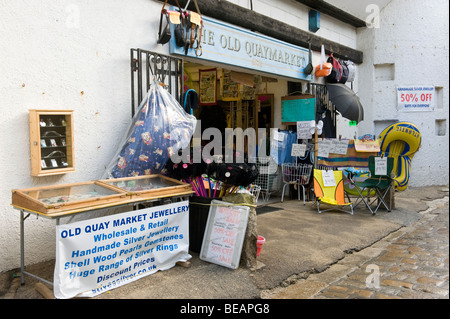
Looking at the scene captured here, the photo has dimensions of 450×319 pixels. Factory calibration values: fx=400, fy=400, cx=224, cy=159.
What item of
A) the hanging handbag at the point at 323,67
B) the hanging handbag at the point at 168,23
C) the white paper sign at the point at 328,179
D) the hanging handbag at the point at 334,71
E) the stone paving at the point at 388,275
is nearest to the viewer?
the stone paving at the point at 388,275

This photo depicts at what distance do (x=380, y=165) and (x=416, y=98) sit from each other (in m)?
4.67

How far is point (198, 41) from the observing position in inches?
237

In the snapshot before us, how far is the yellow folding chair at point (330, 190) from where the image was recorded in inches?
309

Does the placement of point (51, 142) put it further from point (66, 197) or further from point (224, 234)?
point (224, 234)

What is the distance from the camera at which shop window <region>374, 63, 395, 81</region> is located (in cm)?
1168

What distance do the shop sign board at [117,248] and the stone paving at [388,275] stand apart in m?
1.33

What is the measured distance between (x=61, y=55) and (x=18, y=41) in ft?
1.60

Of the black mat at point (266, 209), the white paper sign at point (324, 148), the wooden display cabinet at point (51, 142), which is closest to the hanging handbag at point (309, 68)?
the white paper sign at point (324, 148)

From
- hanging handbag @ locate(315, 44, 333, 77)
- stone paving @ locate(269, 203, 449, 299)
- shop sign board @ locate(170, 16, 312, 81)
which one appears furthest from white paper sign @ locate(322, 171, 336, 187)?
hanging handbag @ locate(315, 44, 333, 77)

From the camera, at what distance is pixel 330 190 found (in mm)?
8086

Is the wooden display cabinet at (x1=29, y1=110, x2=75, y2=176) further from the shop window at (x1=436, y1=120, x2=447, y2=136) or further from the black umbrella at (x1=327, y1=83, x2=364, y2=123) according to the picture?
the shop window at (x1=436, y1=120, x2=447, y2=136)

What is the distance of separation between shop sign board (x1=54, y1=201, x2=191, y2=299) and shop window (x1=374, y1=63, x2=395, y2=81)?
914cm

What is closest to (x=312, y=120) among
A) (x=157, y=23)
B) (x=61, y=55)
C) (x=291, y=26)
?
(x=291, y=26)

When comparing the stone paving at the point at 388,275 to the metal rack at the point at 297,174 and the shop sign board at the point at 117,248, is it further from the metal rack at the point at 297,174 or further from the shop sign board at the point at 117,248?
the metal rack at the point at 297,174
